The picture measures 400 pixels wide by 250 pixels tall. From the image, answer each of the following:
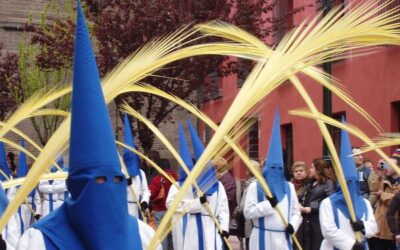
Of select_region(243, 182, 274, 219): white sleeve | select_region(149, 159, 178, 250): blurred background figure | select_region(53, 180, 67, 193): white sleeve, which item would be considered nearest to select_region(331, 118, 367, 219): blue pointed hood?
select_region(243, 182, 274, 219): white sleeve

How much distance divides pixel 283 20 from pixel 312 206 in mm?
7553

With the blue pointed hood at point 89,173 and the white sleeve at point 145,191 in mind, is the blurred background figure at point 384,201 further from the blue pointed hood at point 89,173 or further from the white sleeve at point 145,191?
the blue pointed hood at point 89,173

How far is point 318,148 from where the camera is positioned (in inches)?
770

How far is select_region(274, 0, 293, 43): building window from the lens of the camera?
17.5 m

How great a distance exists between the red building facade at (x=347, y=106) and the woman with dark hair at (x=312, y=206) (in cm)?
288

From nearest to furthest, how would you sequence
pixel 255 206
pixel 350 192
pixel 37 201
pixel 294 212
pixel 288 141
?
pixel 350 192 < pixel 255 206 < pixel 294 212 < pixel 37 201 < pixel 288 141

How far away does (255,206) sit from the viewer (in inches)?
376

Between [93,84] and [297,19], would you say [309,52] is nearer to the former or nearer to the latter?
[93,84]

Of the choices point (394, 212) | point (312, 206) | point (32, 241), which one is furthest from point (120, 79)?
point (312, 206)

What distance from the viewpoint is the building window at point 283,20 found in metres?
17.5

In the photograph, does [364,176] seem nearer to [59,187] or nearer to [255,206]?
[255,206]

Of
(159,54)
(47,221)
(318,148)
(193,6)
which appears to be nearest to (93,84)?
(47,221)

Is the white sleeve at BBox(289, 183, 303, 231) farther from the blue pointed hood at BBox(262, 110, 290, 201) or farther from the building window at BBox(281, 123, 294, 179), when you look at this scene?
the building window at BBox(281, 123, 294, 179)

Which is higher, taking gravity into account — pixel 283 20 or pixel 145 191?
pixel 283 20
